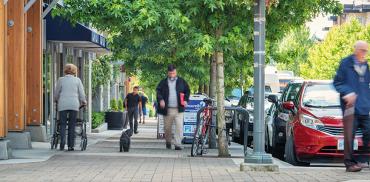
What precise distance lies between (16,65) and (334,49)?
81.3 meters

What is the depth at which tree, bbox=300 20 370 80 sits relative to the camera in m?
97.4

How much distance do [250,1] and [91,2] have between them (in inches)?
162

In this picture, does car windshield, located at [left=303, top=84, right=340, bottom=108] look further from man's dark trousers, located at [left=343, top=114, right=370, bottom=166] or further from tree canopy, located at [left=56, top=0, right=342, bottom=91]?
man's dark trousers, located at [left=343, top=114, right=370, bottom=166]

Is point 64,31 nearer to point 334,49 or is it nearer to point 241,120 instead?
point 241,120

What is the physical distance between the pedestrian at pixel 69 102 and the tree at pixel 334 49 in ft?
257

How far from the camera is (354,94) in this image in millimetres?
12602

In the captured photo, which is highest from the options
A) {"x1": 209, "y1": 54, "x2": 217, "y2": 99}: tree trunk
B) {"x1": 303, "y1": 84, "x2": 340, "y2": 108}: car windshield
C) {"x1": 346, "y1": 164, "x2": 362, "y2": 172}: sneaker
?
{"x1": 209, "y1": 54, "x2": 217, "y2": 99}: tree trunk

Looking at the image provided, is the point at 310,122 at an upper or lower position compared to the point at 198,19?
lower

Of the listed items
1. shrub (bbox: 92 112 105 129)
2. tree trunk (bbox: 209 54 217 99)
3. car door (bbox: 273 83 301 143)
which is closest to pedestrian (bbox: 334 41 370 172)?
car door (bbox: 273 83 301 143)

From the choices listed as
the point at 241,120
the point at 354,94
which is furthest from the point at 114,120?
the point at 354,94

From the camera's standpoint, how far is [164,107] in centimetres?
2034

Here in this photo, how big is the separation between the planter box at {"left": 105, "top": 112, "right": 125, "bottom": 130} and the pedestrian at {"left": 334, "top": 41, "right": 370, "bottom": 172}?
26.3 meters

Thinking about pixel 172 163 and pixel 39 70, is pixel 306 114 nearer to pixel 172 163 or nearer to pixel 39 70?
pixel 172 163

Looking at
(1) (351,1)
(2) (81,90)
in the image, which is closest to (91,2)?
(2) (81,90)
